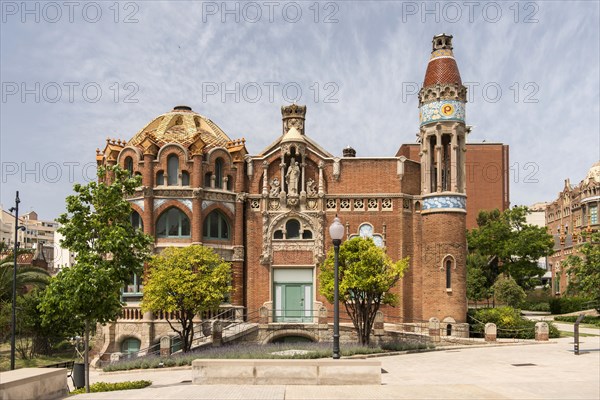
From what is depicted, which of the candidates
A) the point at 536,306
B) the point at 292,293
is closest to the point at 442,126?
the point at 292,293

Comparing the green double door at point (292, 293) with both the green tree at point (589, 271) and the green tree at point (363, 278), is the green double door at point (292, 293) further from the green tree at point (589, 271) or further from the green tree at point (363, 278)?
the green tree at point (589, 271)

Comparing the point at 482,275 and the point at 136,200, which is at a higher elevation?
the point at 136,200

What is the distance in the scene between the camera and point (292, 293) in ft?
124

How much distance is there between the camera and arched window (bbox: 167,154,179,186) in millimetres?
36938

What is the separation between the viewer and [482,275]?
57.6 metres

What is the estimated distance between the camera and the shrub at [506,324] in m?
35.1

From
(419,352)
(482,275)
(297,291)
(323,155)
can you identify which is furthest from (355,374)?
(482,275)

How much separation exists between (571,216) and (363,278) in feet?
233

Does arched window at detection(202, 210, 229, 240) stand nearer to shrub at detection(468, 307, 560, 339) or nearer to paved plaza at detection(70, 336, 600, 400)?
paved plaza at detection(70, 336, 600, 400)

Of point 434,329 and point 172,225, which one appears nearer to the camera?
point 434,329

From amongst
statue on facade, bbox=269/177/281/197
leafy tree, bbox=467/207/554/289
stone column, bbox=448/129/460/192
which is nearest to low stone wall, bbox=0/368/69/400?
statue on facade, bbox=269/177/281/197

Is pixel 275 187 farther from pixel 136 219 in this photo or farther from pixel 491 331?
pixel 491 331

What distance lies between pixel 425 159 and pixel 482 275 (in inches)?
914

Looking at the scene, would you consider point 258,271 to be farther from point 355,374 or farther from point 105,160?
point 355,374
